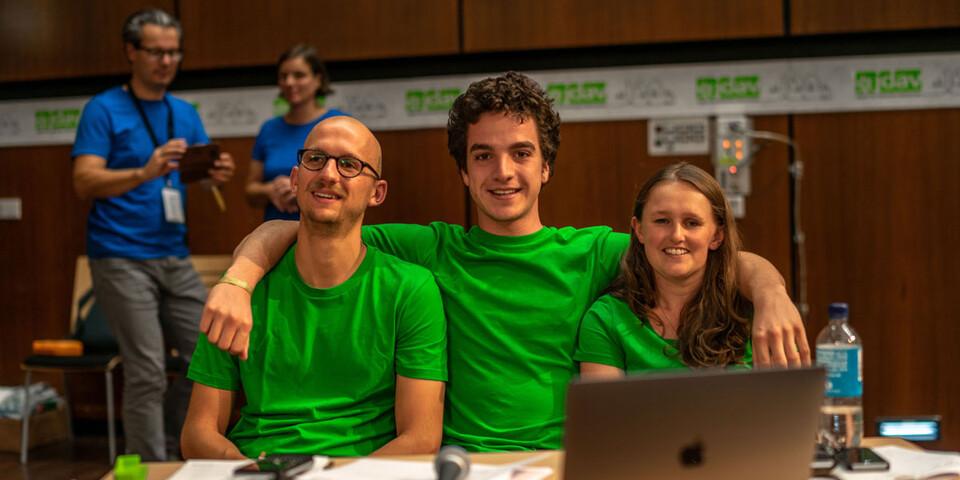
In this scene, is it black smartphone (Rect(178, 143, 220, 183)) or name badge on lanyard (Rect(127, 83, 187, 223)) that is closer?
black smartphone (Rect(178, 143, 220, 183))

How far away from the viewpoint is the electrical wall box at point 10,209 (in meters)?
5.14

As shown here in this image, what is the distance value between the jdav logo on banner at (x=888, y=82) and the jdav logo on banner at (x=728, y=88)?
469 mm

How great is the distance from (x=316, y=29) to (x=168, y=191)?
1302mm

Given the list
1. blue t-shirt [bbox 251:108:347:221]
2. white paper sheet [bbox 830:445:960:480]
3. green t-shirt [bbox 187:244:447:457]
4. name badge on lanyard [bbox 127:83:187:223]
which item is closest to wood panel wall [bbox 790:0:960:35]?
blue t-shirt [bbox 251:108:347:221]

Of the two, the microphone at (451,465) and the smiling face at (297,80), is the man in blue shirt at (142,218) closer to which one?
the smiling face at (297,80)

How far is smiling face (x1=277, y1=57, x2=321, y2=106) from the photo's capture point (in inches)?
153

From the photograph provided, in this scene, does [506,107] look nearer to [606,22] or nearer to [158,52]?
[158,52]

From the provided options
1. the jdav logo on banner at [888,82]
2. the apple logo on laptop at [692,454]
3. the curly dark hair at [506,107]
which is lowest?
the apple logo on laptop at [692,454]

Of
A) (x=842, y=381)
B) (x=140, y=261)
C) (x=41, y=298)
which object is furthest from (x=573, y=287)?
(x=41, y=298)

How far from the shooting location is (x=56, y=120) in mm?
5117

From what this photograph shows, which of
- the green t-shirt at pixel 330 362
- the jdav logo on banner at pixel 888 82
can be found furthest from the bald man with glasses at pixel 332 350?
the jdav logo on banner at pixel 888 82

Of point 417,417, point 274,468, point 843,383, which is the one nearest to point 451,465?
point 274,468

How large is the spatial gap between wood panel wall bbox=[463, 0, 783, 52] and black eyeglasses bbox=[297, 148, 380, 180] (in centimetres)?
264

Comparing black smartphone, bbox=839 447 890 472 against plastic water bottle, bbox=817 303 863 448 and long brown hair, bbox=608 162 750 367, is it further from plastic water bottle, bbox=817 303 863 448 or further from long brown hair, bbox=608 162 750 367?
Result: long brown hair, bbox=608 162 750 367
